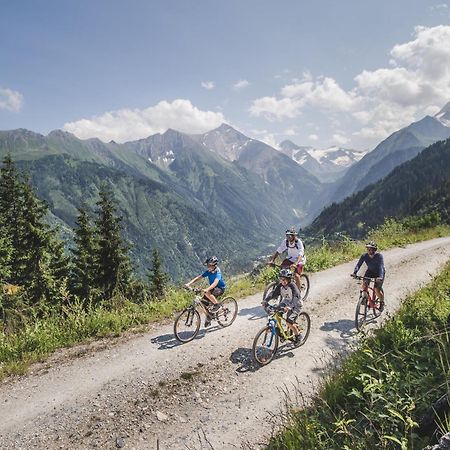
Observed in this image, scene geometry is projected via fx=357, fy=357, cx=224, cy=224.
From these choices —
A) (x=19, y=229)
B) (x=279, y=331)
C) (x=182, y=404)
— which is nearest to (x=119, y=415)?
(x=182, y=404)

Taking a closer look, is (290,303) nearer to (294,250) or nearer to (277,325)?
(277,325)

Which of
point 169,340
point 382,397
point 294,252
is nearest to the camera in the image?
point 382,397

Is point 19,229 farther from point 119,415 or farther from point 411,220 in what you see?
point 411,220

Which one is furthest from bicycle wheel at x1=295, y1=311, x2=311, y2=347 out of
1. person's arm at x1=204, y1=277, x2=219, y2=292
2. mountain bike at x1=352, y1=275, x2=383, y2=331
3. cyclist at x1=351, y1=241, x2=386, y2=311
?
person's arm at x1=204, y1=277, x2=219, y2=292

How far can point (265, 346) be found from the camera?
973 cm

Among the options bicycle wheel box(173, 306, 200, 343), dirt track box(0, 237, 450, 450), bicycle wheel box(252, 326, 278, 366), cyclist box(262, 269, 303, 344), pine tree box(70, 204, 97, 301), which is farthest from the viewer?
pine tree box(70, 204, 97, 301)

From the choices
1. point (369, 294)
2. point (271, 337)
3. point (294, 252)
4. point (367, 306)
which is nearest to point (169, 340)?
point (271, 337)

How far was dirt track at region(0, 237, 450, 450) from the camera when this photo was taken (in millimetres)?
7094

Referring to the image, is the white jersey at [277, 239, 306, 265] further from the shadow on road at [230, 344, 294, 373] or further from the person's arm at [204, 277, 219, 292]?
the shadow on road at [230, 344, 294, 373]

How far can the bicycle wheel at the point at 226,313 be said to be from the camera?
12.3 metres

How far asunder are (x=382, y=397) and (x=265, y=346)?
16.7 ft

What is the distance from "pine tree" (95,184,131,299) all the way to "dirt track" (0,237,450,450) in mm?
22813

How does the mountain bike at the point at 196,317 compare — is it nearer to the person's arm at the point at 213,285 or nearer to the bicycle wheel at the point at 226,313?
the bicycle wheel at the point at 226,313

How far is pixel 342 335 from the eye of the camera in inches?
437
